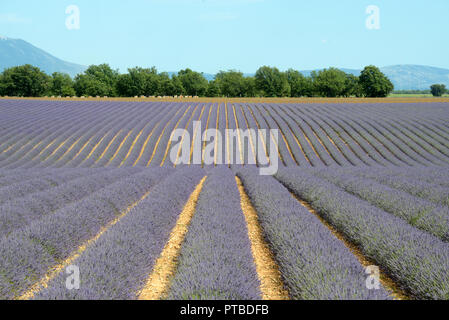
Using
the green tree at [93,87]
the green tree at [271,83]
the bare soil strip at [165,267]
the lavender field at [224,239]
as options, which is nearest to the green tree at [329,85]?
the green tree at [271,83]

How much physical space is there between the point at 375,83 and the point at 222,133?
7334cm

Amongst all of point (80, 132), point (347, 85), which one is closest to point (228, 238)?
point (80, 132)

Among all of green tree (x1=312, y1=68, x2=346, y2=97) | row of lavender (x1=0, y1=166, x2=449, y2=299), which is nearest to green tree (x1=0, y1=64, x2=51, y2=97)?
green tree (x1=312, y1=68, x2=346, y2=97)

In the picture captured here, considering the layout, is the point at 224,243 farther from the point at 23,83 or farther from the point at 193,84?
the point at 23,83

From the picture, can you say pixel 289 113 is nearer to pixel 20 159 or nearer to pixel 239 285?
Result: pixel 20 159

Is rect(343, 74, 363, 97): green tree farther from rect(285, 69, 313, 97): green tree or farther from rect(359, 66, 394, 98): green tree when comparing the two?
rect(285, 69, 313, 97): green tree

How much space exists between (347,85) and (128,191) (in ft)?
310

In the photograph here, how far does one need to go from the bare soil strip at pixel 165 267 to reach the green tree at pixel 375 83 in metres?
85.9

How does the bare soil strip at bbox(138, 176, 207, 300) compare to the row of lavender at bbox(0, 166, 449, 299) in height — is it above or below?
below

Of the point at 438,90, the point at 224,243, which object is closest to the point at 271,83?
the point at 224,243

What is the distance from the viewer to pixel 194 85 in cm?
9075

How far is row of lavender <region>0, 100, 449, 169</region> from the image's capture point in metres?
17.1

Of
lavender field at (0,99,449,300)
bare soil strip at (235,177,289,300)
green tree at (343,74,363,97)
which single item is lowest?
bare soil strip at (235,177,289,300)

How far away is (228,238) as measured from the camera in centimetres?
411
